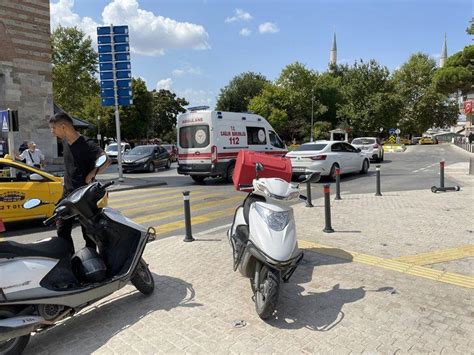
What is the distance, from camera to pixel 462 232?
6.94 metres

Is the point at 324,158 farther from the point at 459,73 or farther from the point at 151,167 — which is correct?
the point at 459,73

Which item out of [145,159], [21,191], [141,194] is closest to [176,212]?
[21,191]

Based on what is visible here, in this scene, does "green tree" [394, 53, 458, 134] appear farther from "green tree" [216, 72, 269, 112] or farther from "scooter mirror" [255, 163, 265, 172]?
"scooter mirror" [255, 163, 265, 172]

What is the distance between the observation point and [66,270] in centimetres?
371

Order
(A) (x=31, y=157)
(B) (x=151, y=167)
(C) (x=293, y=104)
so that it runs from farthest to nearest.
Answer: (C) (x=293, y=104), (B) (x=151, y=167), (A) (x=31, y=157)

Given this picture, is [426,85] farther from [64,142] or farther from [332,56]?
[64,142]

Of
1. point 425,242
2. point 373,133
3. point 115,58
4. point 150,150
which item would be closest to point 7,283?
point 425,242

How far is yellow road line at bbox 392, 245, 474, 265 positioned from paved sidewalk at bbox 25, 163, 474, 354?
0.01 metres

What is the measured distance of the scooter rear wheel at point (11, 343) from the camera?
10.5ft

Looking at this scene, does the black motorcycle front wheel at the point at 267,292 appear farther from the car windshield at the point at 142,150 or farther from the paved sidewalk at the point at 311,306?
the car windshield at the point at 142,150

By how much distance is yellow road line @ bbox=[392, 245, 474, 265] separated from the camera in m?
5.42

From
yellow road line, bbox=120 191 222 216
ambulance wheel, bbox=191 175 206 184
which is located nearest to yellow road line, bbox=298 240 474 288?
yellow road line, bbox=120 191 222 216

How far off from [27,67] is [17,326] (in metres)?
22.3

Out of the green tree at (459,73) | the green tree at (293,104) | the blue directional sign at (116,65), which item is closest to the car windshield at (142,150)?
the blue directional sign at (116,65)
